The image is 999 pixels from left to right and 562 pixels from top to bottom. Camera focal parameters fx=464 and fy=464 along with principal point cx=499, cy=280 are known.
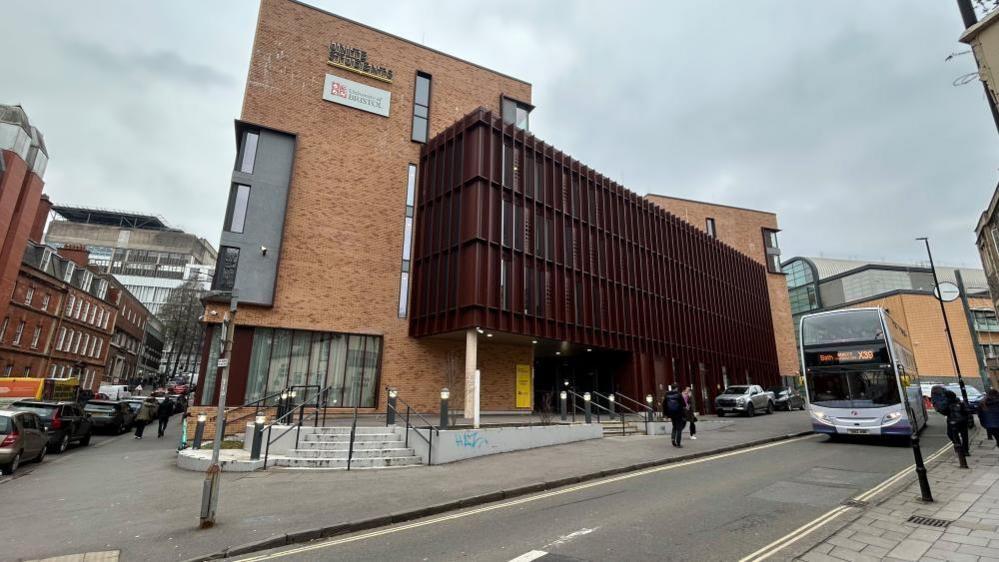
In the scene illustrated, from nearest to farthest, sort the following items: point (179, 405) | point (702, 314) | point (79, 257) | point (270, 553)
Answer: point (270, 553), point (702, 314), point (179, 405), point (79, 257)

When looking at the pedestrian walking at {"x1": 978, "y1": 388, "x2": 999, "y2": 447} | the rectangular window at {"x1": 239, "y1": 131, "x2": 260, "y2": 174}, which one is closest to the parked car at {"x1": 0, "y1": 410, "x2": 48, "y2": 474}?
the rectangular window at {"x1": 239, "y1": 131, "x2": 260, "y2": 174}

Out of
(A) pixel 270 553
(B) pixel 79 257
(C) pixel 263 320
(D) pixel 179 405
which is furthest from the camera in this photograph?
(B) pixel 79 257

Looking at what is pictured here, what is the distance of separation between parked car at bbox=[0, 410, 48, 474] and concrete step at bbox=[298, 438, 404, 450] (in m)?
7.02

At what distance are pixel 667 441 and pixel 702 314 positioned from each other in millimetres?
20154

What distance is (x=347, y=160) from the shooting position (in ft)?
73.9

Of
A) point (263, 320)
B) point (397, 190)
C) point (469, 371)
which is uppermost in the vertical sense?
point (397, 190)

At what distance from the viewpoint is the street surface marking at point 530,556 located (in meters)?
5.04

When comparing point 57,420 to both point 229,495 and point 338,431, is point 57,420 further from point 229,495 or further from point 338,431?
point 229,495

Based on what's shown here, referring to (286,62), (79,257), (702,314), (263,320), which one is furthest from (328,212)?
(79,257)

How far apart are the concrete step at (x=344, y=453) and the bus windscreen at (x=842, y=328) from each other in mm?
13212

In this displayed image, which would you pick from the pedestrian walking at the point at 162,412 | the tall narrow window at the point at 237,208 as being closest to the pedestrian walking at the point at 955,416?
the tall narrow window at the point at 237,208

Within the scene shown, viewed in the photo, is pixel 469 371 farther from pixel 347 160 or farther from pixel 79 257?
pixel 79 257

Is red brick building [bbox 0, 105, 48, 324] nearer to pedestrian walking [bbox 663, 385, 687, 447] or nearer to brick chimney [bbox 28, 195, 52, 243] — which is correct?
brick chimney [bbox 28, 195, 52, 243]

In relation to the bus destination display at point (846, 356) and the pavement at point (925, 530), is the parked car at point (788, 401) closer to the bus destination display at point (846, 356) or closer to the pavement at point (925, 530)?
the bus destination display at point (846, 356)
